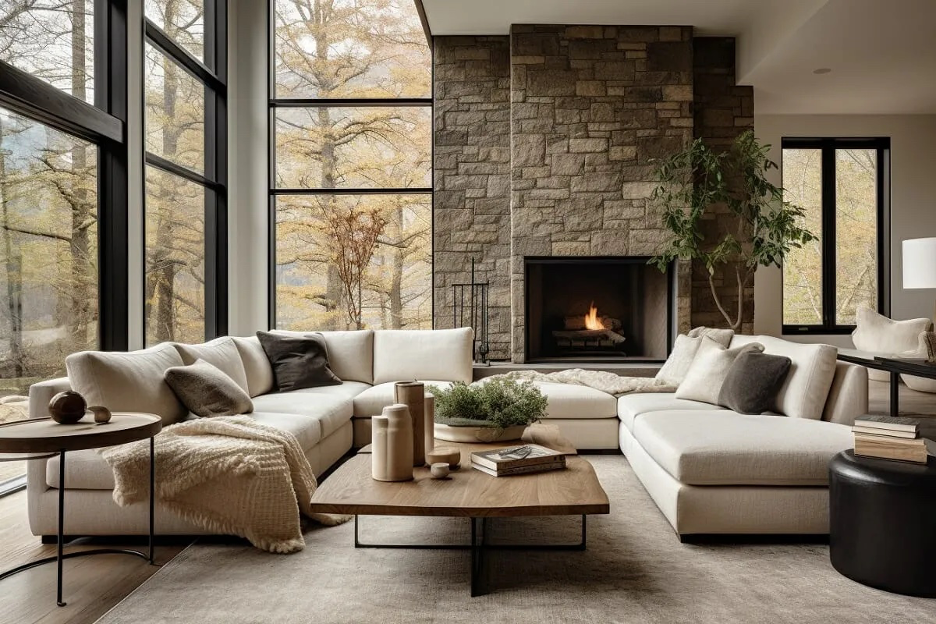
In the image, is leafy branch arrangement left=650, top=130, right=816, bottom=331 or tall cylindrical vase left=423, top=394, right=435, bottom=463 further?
leafy branch arrangement left=650, top=130, right=816, bottom=331

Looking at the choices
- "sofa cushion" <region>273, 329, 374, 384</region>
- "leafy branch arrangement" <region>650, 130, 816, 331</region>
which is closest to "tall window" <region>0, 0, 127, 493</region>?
"sofa cushion" <region>273, 329, 374, 384</region>

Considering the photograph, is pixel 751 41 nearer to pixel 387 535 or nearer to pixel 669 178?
pixel 669 178

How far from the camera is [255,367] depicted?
4105 millimetres

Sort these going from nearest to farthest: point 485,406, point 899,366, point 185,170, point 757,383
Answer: point 485,406 < point 757,383 < point 899,366 < point 185,170

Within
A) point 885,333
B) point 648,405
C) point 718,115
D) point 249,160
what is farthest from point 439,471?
point 885,333

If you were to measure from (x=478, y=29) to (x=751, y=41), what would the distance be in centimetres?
222

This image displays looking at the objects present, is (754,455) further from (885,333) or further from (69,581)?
(885,333)

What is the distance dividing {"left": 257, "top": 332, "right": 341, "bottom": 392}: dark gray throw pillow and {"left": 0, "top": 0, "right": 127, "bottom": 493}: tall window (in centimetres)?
88

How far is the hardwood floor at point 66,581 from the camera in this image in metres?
2.07

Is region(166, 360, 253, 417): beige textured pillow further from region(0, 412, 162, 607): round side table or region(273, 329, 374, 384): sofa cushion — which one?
region(273, 329, 374, 384): sofa cushion

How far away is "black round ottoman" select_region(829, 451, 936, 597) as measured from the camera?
7.06ft

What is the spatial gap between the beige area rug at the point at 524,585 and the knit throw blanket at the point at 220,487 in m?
0.10

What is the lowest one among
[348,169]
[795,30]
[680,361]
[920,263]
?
[680,361]

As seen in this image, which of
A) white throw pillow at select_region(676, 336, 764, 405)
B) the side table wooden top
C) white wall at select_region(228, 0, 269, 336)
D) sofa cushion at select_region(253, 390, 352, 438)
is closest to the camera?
the side table wooden top
